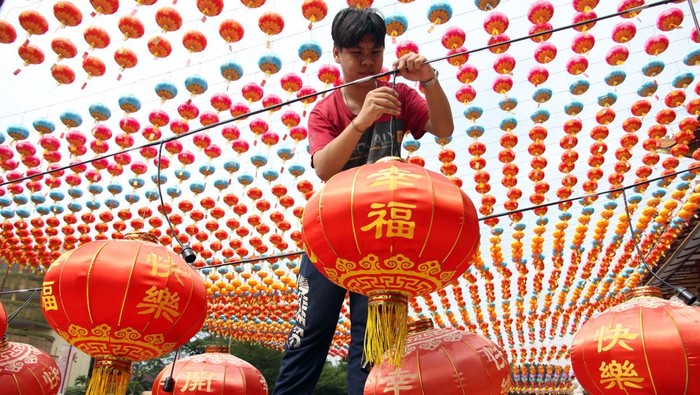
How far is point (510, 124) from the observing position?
670cm

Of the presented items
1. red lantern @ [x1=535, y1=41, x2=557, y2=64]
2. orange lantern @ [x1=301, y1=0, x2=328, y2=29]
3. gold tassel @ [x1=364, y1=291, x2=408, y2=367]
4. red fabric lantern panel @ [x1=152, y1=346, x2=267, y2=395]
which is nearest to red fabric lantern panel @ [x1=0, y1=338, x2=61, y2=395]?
red fabric lantern panel @ [x1=152, y1=346, x2=267, y2=395]

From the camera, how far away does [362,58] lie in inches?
74.5

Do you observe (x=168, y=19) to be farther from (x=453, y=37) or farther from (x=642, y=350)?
(x=642, y=350)

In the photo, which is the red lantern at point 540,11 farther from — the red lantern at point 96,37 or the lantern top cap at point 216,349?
the red lantern at point 96,37

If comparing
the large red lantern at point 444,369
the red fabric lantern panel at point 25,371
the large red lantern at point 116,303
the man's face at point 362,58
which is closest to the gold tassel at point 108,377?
the large red lantern at point 116,303

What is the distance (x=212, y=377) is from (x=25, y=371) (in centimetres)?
108

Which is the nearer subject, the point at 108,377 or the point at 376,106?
the point at 376,106

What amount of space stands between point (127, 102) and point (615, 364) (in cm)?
606

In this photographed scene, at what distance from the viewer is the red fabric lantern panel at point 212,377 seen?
326cm

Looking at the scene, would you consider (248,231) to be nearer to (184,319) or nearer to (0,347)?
(0,347)

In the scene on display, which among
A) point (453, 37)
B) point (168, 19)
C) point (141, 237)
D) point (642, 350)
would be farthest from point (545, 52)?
point (141, 237)

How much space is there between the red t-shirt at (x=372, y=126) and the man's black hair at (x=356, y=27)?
0.72 feet

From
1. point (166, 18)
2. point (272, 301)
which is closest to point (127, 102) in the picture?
point (166, 18)

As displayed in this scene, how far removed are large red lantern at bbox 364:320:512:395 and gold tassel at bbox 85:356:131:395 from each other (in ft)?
3.19
